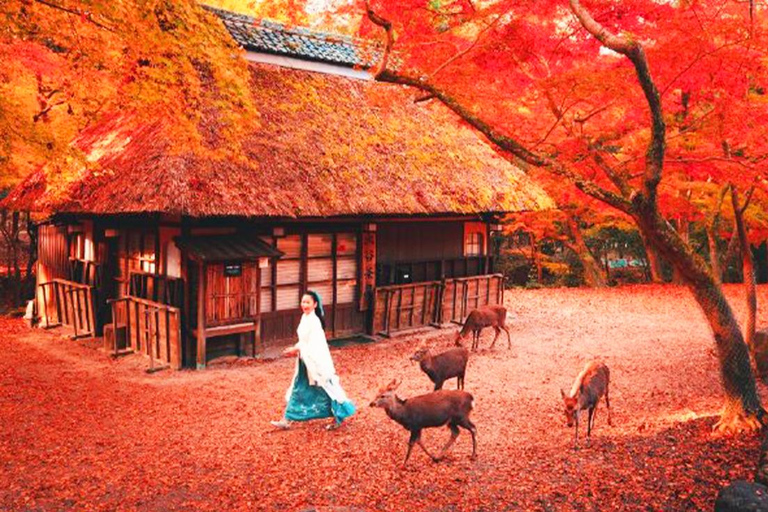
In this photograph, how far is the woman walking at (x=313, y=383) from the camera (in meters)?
7.46

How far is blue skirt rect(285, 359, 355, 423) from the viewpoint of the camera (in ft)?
24.9

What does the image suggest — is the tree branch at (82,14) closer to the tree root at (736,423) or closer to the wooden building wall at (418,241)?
the wooden building wall at (418,241)

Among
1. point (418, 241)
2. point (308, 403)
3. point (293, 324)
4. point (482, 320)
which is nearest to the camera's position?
point (308, 403)

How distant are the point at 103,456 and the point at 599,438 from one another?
5859mm

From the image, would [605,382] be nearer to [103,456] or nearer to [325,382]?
[325,382]

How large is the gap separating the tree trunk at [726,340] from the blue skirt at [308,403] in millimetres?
Answer: 4331

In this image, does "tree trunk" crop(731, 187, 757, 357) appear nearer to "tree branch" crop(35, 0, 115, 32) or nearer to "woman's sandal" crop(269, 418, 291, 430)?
"woman's sandal" crop(269, 418, 291, 430)

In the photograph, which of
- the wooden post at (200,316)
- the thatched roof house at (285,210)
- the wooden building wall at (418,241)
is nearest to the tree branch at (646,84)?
the thatched roof house at (285,210)

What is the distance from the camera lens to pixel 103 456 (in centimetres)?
683

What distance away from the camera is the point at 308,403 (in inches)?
300

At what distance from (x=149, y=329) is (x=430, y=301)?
6.61 m

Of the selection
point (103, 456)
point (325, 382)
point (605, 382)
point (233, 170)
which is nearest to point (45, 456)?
point (103, 456)

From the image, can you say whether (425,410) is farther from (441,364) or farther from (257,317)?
(257,317)

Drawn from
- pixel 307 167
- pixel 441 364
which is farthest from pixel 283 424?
pixel 307 167
